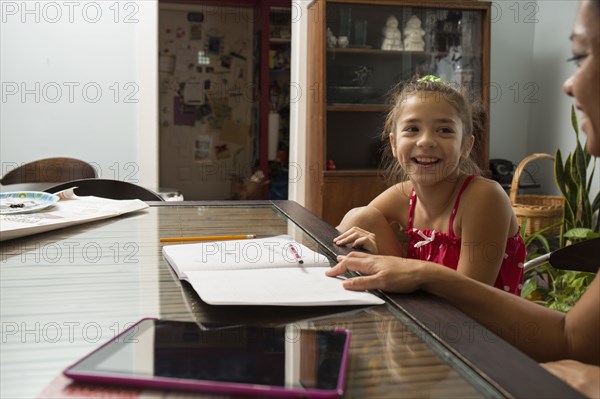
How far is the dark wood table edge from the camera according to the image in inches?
19.8

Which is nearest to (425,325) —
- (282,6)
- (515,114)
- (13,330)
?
(13,330)

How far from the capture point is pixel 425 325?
2.23 ft

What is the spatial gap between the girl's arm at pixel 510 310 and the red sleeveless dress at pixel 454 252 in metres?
0.61

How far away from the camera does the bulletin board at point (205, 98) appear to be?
19.3ft

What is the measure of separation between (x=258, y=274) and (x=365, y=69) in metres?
3.15

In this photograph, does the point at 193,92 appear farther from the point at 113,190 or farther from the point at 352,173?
the point at 113,190

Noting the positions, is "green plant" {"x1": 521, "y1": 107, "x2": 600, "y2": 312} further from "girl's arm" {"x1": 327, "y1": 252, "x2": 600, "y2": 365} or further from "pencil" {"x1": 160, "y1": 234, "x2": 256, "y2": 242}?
"girl's arm" {"x1": 327, "y1": 252, "x2": 600, "y2": 365}

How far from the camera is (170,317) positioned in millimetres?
709

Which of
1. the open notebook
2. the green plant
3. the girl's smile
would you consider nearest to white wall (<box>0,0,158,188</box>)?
the green plant

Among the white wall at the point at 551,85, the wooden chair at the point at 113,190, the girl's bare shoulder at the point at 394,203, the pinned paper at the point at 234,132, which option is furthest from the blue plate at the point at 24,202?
the pinned paper at the point at 234,132

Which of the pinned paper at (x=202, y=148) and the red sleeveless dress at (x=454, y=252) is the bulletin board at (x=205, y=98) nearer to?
the pinned paper at (x=202, y=148)

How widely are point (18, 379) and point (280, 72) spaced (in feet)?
17.7

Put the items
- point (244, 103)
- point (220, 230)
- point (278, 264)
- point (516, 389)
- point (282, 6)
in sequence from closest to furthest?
point (516, 389) < point (278, 264) < point (220, 230) < point (282, 6) < point (244, 103)

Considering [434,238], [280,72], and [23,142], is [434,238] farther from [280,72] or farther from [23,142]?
[280,72]
